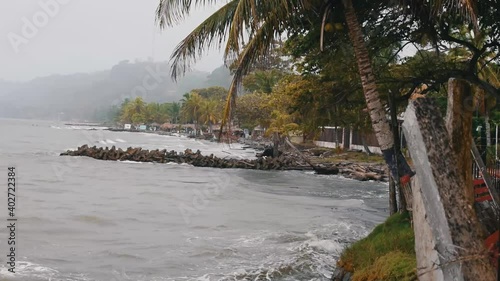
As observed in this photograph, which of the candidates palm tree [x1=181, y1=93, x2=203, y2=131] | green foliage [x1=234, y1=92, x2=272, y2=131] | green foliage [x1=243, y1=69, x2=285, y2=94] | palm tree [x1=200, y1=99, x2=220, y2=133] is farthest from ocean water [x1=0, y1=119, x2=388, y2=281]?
palm tree [x1=181, y1=93, x2=203, y2=131]

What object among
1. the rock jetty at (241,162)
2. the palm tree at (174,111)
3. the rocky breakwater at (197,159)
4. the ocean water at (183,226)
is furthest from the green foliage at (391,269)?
the palm tree at (174,111)

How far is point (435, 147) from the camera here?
3.26 metres

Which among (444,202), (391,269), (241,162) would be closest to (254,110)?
(241,162)

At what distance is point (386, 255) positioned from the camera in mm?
6449

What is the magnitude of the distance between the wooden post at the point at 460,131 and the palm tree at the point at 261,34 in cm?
398

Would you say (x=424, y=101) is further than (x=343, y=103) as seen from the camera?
No

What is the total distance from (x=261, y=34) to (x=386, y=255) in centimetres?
485

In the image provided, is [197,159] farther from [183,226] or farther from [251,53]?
[251,53]

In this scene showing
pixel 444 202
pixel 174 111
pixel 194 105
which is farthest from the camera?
pixel 174 111

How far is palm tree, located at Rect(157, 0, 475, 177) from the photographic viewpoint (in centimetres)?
787

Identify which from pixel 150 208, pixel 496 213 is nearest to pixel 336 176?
pixel 150 208

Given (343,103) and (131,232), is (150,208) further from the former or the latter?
(343,103)

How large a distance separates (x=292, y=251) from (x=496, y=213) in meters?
7.49

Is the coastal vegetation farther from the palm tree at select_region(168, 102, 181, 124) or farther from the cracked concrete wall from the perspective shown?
the palm tree at select_region(168, 102, 181, 124)
